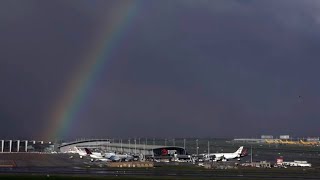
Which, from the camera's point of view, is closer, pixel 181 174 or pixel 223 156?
pixel 181 174

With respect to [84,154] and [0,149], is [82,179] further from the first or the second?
[0,149]

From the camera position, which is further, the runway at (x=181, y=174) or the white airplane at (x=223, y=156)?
the white airplane at (x=223, y=156)

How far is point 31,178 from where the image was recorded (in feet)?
189

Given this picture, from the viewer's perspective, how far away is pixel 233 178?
63219 millimetres

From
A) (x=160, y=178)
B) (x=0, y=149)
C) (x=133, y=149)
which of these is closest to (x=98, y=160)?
(x=133, y=149)

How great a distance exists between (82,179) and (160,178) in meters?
11.1

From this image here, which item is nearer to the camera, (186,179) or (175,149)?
(186,179)

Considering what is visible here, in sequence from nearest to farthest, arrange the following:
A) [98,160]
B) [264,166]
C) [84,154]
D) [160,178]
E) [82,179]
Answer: [82,179], [160,178], [264,166], [98,160], [84,154]

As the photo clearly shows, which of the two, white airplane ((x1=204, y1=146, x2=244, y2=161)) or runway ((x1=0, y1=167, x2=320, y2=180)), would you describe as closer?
runway ((x1=0, y1=167, x2=320, y2=180))

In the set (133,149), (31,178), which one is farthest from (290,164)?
(133,149)

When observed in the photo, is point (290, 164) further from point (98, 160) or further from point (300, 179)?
point (98, 160)

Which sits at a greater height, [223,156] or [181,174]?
[223,156]

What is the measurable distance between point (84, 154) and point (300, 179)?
9408 cm

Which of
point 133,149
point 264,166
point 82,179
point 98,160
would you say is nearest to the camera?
point 82,179
